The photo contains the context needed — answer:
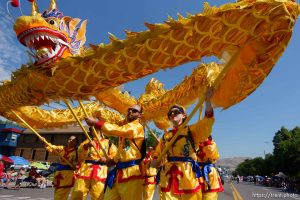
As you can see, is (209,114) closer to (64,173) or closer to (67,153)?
(64,173)

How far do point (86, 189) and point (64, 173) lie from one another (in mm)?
702

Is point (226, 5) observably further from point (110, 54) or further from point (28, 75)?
point (28, 75)

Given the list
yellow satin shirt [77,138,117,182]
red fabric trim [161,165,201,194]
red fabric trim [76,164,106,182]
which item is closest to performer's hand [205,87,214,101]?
red fabric trim [161,165,201,194]

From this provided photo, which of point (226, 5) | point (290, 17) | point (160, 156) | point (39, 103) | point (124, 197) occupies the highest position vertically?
point (226, 5)

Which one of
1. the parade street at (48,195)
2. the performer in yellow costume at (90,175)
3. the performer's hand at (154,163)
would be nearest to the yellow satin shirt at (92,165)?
the performer in yellow costume at (90,175)

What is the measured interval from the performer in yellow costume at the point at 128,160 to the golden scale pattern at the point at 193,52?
29.2 inches

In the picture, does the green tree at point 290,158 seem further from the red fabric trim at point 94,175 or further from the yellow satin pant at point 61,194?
the yellow satin pant at point 61,194

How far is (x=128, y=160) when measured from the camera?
402 cm

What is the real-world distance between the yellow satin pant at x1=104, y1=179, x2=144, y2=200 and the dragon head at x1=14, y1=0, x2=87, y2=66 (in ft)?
7.31

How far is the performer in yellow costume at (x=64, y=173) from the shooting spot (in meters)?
5.77

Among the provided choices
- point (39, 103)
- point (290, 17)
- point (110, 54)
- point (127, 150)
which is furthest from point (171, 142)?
point (39, 103)

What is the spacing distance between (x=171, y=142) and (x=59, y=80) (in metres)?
2.03

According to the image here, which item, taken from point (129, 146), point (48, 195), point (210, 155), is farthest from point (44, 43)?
point (48, 195)

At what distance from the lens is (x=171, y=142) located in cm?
345
